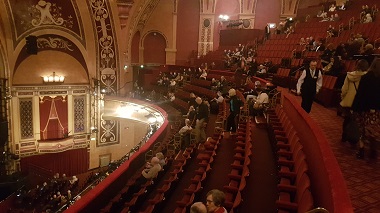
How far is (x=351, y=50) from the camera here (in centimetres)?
523

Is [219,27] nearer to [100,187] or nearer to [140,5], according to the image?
[140,5]

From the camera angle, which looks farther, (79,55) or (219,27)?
(219,27)

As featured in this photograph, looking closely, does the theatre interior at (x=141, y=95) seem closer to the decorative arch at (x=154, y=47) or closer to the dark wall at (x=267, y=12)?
the decorative arch at (x=154, y=47)

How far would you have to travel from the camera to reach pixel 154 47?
477 inches

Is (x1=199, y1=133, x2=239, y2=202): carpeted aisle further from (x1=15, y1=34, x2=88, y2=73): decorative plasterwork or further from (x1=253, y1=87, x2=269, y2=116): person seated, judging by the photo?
(x1=15, y1=34, x2=88, y2=73): decorative plasterwork

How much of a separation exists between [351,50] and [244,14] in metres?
8.22

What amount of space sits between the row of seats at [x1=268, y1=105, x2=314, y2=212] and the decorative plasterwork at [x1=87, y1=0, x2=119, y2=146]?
6177 mm

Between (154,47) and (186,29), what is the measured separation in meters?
1.37

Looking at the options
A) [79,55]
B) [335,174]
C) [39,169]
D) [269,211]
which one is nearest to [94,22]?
[79,55]

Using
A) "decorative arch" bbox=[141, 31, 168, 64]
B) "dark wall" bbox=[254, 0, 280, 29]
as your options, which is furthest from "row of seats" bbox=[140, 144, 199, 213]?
"dark wall" bbox=[254, 0, 280, 29]

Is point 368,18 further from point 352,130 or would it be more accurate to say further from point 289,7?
point 289,7

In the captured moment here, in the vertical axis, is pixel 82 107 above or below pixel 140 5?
below

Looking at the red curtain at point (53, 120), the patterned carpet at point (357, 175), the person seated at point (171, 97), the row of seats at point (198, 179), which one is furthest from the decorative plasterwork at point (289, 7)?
the patterned carpet at point (357, 175)

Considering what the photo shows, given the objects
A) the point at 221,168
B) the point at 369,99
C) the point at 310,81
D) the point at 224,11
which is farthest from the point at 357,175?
the point at 224,11
